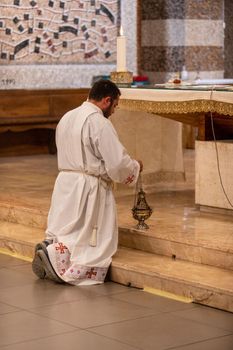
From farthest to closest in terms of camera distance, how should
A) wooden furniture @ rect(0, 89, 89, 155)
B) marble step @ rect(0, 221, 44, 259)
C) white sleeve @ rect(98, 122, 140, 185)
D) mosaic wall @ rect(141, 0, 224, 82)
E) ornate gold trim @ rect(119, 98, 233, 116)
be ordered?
mosaic wall @ rect(141, 0, 224, 82), wooden furniture @ rect(0, 89, 89, 155), marble step @ rect(0, 221, 44, 259), ornate gold trim @ rect(119, 98, 233, 116), white sleeve @ rect(98, 122, 140, 185)

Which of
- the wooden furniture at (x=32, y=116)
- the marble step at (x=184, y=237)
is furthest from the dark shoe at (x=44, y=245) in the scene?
the wooden furniture at (x=32, y=116)

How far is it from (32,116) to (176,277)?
607cm

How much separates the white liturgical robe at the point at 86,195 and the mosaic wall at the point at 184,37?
20.2 feet

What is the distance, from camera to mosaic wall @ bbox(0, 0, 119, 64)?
495 inches

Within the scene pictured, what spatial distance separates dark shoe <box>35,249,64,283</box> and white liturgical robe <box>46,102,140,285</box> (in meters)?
0.04

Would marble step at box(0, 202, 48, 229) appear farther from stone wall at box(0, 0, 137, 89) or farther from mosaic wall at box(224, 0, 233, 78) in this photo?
mosaic wall at box(224, 0, 233, 78)

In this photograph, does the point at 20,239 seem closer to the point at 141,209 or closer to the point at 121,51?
the point at 141,209

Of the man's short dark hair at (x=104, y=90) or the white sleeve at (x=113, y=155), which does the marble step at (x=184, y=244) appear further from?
the man's short dark hair at (x=104, y=90)

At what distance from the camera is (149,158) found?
949 cm

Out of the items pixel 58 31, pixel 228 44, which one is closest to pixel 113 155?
pixel 58 31

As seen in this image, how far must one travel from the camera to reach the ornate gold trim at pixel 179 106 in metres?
7.71

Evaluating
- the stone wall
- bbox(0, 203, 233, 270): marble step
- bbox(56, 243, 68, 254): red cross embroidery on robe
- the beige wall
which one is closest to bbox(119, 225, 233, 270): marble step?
bbox(0, 203, 233, 270): marble step

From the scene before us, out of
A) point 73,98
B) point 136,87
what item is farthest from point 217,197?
point 73,98

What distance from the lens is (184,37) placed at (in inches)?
523
